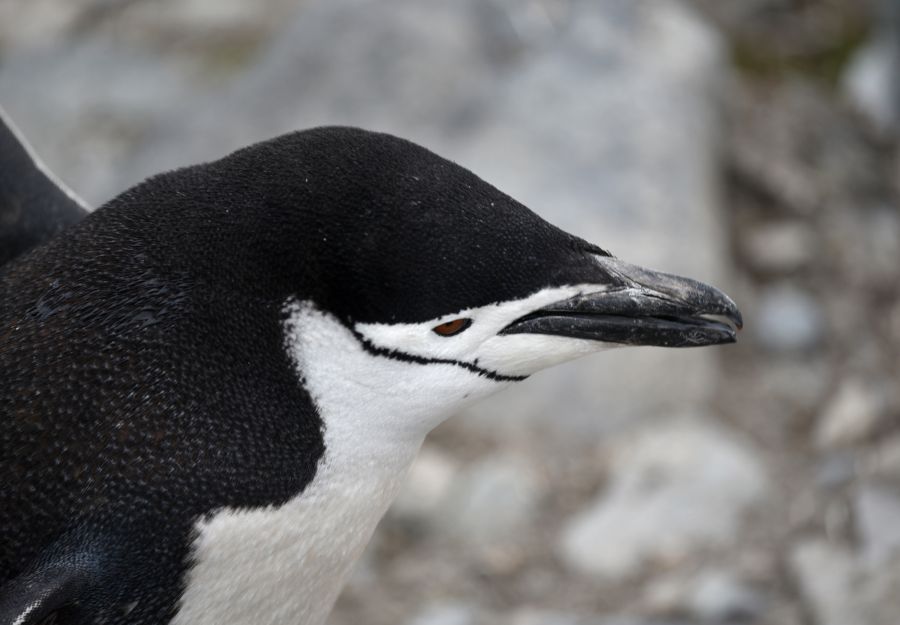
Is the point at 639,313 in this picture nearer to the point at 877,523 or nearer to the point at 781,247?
the point at 877,523

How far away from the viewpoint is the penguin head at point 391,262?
136 cm

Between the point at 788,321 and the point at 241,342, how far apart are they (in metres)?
2.52

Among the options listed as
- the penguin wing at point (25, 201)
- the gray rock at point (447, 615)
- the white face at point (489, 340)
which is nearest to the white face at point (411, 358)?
the white face at point (489, 340)

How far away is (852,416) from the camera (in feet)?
10.3

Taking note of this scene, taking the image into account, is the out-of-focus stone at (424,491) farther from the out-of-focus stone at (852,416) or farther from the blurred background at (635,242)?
the out-of-focus stone at (852,416)

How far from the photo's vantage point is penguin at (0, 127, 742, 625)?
1325 mm

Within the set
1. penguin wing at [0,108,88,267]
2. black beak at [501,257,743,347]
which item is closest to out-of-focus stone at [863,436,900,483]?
black beak at [501,257,743,347]

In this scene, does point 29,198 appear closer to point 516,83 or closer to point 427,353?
point 427,353

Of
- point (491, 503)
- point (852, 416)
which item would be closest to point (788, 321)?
point (852, 416)

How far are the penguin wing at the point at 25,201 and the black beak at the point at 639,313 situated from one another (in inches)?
29.3

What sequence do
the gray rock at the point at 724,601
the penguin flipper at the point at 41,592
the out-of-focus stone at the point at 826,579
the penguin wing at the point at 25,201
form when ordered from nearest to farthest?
the penguin flipper at the point at 41,592 < the penguin wing at the point at 25,201 < the out-of-focus stone at the point at 826,579 < the gray rock at the point at 724,601

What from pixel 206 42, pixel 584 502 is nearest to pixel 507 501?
pixel 584 502

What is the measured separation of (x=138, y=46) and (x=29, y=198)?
306 cm

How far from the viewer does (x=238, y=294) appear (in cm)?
137
